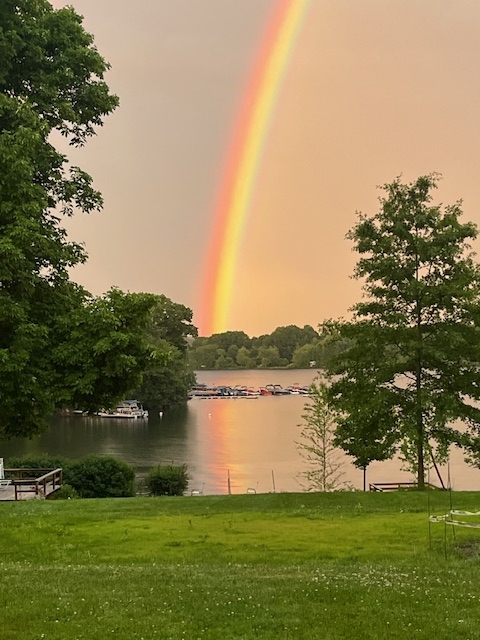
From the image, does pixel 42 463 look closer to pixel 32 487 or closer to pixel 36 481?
pixel 32 487

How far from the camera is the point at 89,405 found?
1223cm

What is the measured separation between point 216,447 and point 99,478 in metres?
32.9

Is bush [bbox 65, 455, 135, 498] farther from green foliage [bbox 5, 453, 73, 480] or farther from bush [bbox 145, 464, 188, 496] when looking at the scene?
bush [bbox 145, 464, 188, 496]

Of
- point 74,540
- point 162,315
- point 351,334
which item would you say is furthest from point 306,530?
→ point 162,315

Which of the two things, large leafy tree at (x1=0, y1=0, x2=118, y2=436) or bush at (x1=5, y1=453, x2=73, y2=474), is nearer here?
large leafy tree at (x1=0, y1=0, x2=118, y2=436)

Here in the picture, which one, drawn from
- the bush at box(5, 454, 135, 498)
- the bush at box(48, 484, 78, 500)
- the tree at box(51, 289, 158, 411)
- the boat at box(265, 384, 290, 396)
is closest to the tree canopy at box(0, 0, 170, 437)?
the tree at box(51, 289, 158, 411)

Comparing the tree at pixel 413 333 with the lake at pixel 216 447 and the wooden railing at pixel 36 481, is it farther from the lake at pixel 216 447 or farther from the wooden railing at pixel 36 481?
the lake at pixel 216 447

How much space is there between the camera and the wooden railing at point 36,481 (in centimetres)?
2278

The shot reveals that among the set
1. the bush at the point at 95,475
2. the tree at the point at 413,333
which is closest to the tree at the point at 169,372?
the bush at the point at 95,475

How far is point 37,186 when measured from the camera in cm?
1165

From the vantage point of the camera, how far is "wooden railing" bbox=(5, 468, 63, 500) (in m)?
22.8

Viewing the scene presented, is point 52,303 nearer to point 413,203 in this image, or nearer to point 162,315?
point 413,203

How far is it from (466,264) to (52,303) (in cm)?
1372

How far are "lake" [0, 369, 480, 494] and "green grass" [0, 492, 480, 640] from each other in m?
21.5
